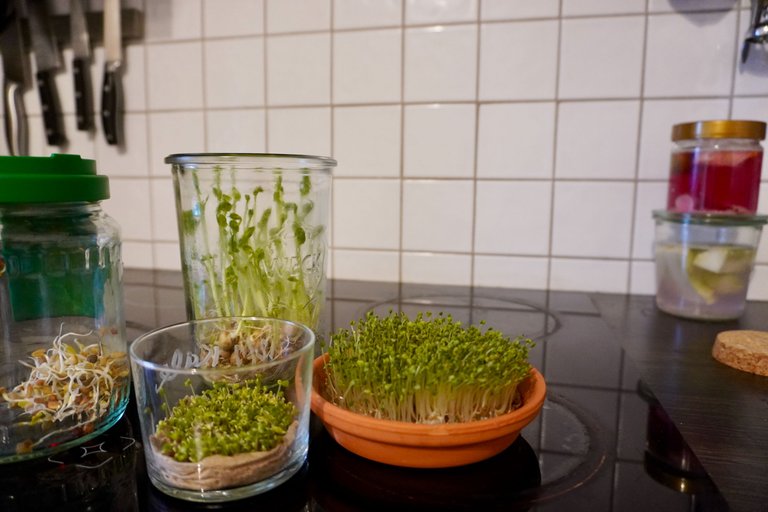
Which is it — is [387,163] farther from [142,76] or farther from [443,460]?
[443,460]

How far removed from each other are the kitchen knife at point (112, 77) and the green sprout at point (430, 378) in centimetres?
96

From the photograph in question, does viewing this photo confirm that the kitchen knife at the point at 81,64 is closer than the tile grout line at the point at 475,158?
No

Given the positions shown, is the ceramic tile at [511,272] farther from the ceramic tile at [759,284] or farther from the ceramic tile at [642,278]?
the ceramic tile at [759,284]

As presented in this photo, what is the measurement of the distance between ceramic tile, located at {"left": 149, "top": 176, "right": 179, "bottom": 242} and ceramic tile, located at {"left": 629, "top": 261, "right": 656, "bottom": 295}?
100 cm

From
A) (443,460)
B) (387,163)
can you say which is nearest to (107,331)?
(443,460)

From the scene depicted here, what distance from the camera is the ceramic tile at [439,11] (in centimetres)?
99

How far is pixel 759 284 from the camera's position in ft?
3.19

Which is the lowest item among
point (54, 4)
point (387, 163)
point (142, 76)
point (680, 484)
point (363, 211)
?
point (680, 484)

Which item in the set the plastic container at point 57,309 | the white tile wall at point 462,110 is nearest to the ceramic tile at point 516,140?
the white tile wall at point 462,110

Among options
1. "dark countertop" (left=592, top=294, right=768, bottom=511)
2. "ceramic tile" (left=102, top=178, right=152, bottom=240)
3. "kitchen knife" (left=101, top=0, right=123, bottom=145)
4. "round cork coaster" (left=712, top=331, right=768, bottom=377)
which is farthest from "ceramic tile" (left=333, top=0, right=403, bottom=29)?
"round cork coaster" (left=712, top=331, right=768, bottom=377)

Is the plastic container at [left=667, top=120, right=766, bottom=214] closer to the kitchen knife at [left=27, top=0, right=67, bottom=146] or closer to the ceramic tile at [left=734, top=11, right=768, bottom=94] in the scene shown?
the ceramic tile at [left=734, top=11, right=768, bottom=94]

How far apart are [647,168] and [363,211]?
566 mm

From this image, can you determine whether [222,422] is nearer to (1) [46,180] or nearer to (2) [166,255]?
(1) [46,180]

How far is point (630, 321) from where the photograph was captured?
855 millimetres
